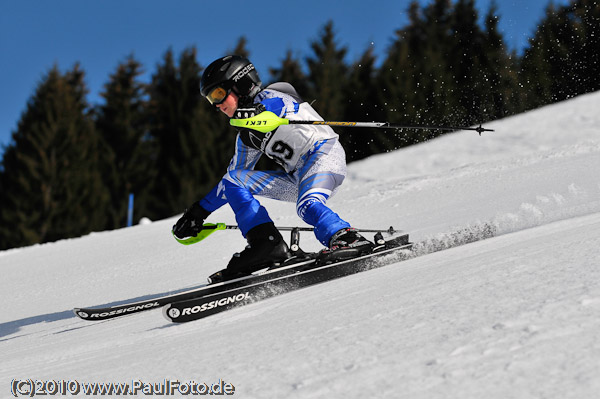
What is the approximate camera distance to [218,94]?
401 centimetres

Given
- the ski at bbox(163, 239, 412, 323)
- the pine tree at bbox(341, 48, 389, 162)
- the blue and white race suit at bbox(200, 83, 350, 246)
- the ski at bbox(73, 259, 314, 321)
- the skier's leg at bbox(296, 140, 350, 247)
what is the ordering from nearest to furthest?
the ski at bbox(163, 239, 412, 323) → the ski at bbox(73, 259, 314, 321) → the skier's leg at bbox(296, 140, 350, 247) → the blue and white race suit at bbox(200, 83, 350, 246) → the pine tree at bbox(341, 48, 389, 162)

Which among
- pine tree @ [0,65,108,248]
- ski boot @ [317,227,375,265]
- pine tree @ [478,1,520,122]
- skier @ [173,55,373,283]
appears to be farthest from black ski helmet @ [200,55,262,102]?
pine tree @ [0,65,108,248]

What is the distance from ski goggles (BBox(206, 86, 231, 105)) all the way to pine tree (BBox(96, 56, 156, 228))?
74.3 ft

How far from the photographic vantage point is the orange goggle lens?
13.1 feet

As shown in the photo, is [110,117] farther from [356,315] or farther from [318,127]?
[356,315]

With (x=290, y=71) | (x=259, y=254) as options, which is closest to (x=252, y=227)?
(x=259, y=254)

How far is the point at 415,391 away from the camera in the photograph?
1521 mm

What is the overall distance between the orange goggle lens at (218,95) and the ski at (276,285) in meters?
1.17

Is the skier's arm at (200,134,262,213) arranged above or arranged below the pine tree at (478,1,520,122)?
below

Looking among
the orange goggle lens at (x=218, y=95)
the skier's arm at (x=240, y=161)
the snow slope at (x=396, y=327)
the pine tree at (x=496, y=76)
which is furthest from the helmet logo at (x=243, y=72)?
the pine tree at (x=496, y=76)

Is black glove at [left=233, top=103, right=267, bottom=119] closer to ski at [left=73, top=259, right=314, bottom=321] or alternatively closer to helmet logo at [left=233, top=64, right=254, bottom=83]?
helmet logo at [left=233, top=64, right=254, bottom=83]

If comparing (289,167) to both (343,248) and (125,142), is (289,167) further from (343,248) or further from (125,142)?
(125,142)

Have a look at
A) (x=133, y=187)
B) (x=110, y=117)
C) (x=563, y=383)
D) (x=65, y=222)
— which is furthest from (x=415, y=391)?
(x=110, y=117)

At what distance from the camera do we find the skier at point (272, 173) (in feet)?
12.5
